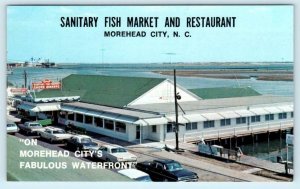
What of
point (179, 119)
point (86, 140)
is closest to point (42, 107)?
point (86, 140)

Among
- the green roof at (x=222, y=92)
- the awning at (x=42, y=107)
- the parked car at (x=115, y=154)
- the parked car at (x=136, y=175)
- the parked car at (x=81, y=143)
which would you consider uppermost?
the green roof at (x=222, y=92)

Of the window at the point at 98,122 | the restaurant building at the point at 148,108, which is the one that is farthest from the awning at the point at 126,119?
the window at the point at 98,122

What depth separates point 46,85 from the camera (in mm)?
9609

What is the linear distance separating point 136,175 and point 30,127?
2036mm

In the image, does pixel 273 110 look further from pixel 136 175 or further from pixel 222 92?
pixel 136 175

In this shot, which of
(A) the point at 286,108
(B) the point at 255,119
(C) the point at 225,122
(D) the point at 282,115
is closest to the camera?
(A) the point at 286,108

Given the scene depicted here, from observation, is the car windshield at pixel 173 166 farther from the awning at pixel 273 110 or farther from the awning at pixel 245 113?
the awning at pixel 273 110

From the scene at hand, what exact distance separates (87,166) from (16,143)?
4.11ft

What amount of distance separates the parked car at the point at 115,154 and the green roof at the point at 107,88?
888 mm

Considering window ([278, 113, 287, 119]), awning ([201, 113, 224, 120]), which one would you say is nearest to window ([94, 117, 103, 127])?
awning ([201, 113, 224, 120])

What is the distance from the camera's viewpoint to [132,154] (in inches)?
370

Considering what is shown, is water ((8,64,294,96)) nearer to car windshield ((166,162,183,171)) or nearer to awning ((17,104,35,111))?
awning ((17,104,35,111))

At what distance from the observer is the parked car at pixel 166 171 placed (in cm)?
918

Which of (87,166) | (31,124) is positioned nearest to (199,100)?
(87,166)
